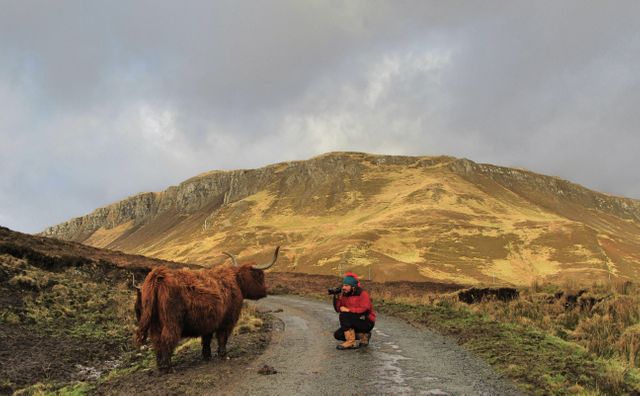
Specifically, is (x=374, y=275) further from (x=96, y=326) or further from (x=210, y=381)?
(x=210, y=381)

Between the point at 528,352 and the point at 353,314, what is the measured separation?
3995 millimetres

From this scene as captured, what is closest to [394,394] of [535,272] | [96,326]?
[96,326]

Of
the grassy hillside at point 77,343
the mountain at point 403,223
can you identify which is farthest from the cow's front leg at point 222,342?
the mountain at point 403,223

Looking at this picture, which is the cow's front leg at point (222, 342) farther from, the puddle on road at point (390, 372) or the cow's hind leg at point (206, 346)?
the puddle on road at point (390, 372)

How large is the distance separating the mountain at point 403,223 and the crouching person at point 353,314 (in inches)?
597

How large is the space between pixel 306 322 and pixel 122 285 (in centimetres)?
1176

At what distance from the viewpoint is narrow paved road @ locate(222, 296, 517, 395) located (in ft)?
24.5

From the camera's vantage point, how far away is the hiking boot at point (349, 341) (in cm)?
1098

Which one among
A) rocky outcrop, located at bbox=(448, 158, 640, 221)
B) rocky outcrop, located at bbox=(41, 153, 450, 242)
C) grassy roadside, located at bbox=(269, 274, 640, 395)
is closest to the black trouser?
grassy roadside, located at bbox=(269, 274, 640, 395)

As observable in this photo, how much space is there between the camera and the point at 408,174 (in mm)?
167625

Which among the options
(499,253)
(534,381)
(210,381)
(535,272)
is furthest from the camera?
(499,253)

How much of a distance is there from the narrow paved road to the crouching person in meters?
Result: 0.37

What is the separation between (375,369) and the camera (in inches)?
346

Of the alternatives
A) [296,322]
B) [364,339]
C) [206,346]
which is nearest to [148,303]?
[206,346]
